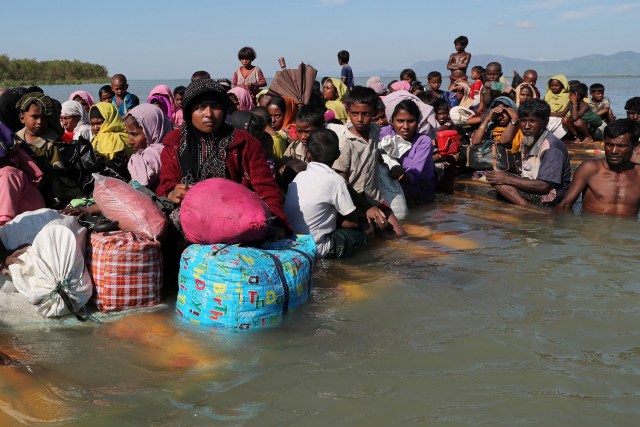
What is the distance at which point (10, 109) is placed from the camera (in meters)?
5.27

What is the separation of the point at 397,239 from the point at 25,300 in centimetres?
337

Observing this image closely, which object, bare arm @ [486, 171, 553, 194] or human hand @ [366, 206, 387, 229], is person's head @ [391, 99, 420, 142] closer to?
bare arm @ [486, 171, 553, 194]

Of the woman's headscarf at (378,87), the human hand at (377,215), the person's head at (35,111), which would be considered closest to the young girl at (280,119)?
the human hand at (377,215)

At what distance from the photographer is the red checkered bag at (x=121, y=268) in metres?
4.07

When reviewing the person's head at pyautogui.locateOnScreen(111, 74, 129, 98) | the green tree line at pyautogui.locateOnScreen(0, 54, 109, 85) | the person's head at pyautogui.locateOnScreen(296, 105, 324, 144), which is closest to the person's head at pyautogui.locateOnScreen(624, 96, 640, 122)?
the person's head at pyautogui.locateOnScreen(296, 105, 324, 144)

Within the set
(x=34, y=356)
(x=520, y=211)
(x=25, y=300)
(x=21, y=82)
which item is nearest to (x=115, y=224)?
(x=25, y=300)

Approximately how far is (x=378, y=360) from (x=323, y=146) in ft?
6.68

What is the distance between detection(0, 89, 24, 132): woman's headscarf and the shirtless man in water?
213 inches

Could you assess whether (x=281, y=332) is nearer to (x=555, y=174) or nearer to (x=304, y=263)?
(x=304, y=263)

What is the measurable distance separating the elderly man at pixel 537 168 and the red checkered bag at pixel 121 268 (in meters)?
4.61

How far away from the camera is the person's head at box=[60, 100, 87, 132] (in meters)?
6.98

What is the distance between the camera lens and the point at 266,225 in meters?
4.03

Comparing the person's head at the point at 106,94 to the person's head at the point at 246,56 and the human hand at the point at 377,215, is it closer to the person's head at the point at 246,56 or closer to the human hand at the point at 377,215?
the person's head at the point at 246,56

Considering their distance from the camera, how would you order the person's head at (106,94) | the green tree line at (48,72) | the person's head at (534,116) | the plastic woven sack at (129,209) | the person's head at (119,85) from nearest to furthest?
the plastic woven sack at (129,209)
the person's head at (534,116)
the person's head at (119,85)
the person's head at (106,94)
the green tree line at (48,72)
